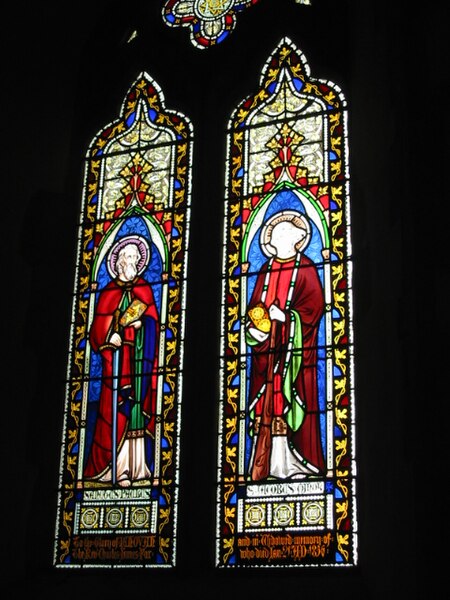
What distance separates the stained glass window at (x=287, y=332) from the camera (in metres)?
5.26

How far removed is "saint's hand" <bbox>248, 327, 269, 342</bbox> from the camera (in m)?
5.71

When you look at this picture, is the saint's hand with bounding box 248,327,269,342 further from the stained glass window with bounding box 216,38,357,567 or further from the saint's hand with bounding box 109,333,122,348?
the saint's hand with bounding box 109,333,122,348

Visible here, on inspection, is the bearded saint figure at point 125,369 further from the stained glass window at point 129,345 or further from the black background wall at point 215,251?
the black background wall at point 215,251

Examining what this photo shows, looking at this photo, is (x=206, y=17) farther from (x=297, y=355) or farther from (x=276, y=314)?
(x=297, y=355)

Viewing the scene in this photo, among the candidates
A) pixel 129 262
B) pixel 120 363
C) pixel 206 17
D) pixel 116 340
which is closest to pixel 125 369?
pixel 120 363

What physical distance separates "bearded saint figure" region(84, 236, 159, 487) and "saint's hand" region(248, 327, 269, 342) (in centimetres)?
57

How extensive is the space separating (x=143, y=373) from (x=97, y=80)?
207 centimetres

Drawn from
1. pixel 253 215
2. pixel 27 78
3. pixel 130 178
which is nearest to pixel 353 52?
pixel 253 215

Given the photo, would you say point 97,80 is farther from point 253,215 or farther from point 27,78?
point 253,215

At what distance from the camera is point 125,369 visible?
6.00 metres

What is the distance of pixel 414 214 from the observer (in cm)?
479

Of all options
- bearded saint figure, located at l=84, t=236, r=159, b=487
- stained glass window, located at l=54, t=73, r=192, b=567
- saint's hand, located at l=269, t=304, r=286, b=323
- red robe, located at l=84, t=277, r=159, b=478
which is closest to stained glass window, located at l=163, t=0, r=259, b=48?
stained glass window, located at l=54, t=73, r=192, b=567

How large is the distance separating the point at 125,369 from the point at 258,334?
789 millimetres

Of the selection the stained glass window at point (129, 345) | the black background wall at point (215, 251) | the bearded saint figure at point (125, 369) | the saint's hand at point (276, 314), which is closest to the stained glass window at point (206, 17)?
the black background wall at point (215, 251)
